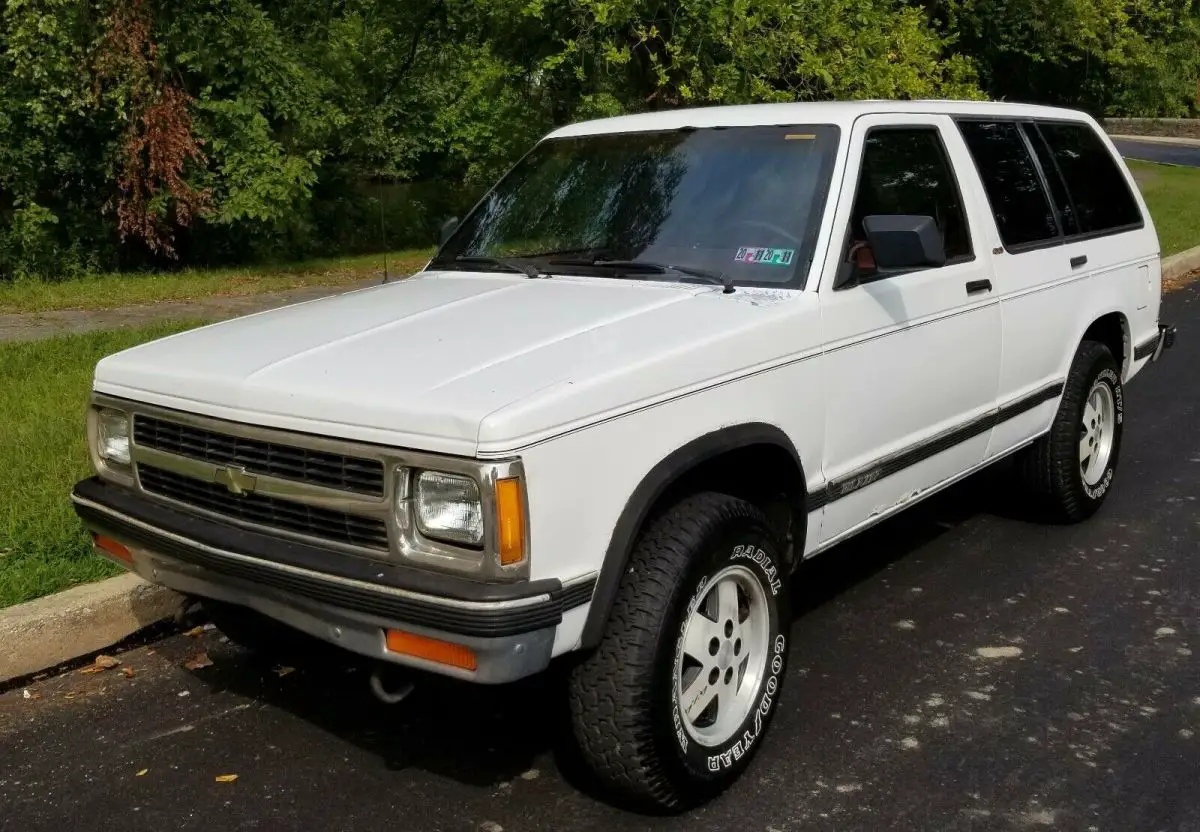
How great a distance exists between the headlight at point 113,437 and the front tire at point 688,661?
59.9 inches

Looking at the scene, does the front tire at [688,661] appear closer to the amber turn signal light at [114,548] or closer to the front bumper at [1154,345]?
the amber turn signal light at [114,548]

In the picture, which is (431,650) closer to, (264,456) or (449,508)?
(449,508)

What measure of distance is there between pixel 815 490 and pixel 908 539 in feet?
6.86

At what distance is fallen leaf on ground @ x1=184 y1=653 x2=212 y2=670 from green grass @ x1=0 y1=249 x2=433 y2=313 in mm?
8850

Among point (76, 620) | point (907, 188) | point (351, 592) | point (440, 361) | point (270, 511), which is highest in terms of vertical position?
point (907, 188)

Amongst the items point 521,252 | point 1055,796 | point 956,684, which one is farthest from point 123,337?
point 1055,796

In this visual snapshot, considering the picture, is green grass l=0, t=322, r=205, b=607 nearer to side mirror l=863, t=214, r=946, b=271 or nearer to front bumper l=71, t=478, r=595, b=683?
front bumper l=71, t=478, r=595, b=683

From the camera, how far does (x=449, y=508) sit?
300cm

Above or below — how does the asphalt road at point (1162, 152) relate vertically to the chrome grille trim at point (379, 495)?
below

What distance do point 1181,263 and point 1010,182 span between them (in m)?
11.6

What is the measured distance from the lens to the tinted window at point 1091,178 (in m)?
5.79

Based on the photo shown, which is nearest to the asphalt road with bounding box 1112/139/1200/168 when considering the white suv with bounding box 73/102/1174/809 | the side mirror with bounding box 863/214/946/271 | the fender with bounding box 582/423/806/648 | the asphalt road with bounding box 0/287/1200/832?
the asphalt road with bounding box 0/287/1200/832

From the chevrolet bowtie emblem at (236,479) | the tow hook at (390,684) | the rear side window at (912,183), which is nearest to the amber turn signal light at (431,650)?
the tow hook at (390,684)

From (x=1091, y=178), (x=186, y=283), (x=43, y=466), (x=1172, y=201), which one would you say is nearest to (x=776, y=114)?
(x=1091, y=178)
